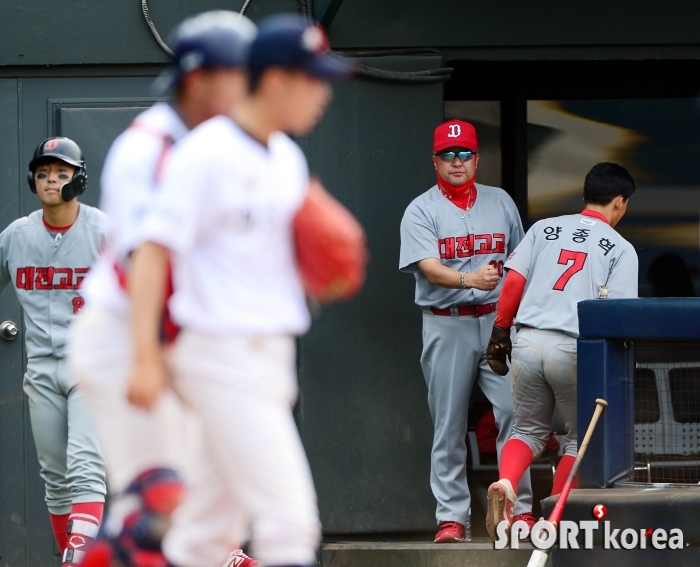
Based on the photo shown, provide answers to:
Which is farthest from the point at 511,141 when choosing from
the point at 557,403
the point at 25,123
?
the point at 25,123

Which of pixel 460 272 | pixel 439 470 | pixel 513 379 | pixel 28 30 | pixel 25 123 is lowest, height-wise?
pixel 439 470

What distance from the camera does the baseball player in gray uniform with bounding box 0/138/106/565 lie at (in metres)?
5.64

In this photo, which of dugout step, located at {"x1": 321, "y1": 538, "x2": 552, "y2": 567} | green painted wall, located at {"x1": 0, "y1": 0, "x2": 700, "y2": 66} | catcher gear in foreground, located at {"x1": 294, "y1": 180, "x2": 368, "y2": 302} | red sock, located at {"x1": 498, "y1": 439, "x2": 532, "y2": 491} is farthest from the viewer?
green painted wall, located at {"x1": 0, "y1": 0, "x2": 700, "y2": 66}

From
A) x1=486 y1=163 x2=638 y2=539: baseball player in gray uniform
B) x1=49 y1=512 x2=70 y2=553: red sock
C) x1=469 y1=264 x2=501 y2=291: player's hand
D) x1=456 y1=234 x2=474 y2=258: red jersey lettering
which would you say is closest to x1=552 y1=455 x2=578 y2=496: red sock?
x1=486 y1=163 x2=638 y2=539: baseball player in gray uniform

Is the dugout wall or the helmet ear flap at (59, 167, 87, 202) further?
the helmet ear flap at (59, 167, 87, 202)

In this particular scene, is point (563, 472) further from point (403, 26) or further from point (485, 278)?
point (403, 26)

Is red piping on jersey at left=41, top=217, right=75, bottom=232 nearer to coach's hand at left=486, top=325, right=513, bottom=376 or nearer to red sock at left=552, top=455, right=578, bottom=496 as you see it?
coach's hand at left=486, top=325, right=513, bottom=376

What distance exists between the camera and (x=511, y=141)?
8.40 meters

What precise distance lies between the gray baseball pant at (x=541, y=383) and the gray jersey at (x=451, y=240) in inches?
24.6

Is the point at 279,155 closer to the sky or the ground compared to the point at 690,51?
closer to the ground

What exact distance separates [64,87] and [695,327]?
12.5ft

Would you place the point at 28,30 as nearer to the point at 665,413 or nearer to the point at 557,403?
the point at 557,403

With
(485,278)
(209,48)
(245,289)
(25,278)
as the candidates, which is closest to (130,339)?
(245,289)

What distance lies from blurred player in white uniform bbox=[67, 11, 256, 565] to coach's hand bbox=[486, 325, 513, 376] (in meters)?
3.04
